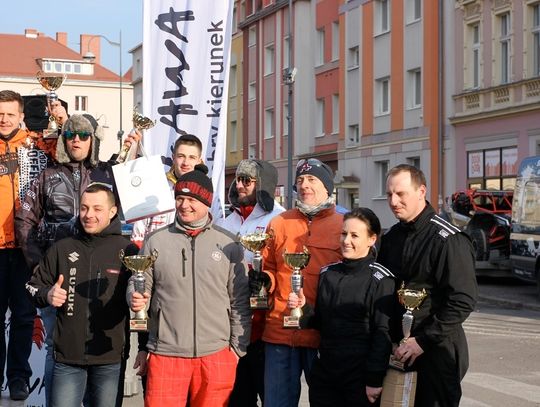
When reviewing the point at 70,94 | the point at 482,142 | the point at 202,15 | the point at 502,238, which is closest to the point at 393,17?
the point at 482,142

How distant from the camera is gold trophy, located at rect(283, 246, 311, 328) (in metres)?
5.96

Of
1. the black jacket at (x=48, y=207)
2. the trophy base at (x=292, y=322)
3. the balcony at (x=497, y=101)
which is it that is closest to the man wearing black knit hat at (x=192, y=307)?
the trophy base at (x=292, y=322)

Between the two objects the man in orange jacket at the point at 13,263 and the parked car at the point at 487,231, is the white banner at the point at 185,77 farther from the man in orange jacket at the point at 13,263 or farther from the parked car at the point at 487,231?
the parked car at the point at 487,231

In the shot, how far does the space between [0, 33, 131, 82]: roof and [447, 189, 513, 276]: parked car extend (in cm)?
7595

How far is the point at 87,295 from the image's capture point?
6.20m

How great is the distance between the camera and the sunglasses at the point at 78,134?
22.3 ft

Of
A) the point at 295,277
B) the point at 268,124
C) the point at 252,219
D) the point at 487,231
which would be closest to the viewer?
the point at 295,277

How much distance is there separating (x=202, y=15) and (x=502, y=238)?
1576cm

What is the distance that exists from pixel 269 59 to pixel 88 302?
48.4m

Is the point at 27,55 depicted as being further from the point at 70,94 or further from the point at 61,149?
the point at 61,149

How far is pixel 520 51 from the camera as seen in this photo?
3142 centimetres

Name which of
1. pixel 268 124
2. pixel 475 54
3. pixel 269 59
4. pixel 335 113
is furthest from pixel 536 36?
pixel 269 59

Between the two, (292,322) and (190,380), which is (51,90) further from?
(292,322)

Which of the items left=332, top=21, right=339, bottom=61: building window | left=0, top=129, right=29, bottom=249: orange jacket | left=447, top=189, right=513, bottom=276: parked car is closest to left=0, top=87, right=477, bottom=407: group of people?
left=0, top=129, right=29, bottom=249: orange jacket
